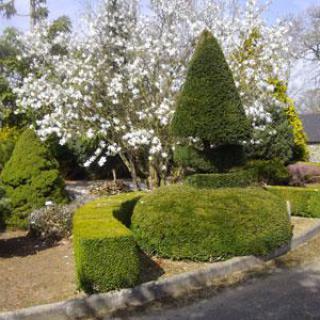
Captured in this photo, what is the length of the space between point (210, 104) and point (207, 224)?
1848mm

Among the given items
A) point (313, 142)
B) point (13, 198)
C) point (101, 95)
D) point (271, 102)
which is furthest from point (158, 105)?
point (313, 142)

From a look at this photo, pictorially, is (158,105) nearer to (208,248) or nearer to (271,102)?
(271,102)

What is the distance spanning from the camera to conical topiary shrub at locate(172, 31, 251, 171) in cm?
707

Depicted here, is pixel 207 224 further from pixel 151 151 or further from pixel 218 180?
pixel 151 151

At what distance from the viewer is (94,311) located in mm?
4711

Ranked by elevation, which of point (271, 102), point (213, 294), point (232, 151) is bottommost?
point (213, 294)

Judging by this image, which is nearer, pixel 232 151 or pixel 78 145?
pixel 232 151

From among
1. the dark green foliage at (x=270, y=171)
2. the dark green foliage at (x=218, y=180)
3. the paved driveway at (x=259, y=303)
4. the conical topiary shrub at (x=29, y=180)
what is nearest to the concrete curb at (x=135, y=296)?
the paved driveway at (x=259, y=303)

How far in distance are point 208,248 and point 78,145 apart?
28.2 ft

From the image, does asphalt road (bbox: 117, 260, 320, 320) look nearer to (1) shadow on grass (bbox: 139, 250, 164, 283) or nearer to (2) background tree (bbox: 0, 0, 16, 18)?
(1) shadow on grass (bbox: 139, 250, 164, 283)

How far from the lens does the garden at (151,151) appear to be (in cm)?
632

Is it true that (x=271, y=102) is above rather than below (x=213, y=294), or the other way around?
above

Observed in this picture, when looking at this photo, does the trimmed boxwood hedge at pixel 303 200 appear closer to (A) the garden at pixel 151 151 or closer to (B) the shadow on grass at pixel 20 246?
(A) the garden at pixel 151 151

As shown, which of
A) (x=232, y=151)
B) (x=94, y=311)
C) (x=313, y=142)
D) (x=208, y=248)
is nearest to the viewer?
(x=94, y=311)
